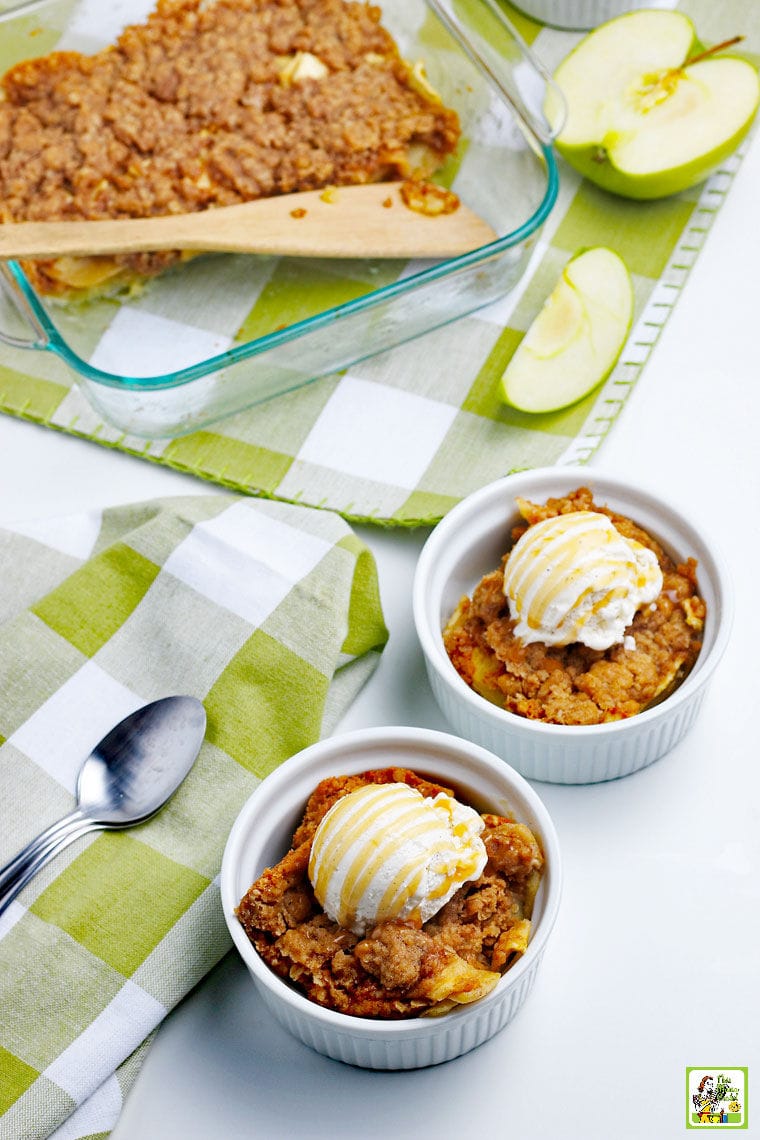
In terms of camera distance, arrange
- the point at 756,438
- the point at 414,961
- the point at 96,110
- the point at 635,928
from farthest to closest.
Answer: the point at 96,110, the point at 756,438, the point at 635,928, the point at 414,961

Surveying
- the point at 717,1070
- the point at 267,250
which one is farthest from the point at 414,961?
the point at 267,250

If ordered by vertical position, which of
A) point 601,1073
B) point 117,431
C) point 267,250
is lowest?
point 601,1073

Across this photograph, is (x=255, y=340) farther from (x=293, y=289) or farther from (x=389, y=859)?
(x=389, y=859)

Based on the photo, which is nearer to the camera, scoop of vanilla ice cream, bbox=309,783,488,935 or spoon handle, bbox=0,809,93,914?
scoop of vanilla ice cream, bbox=309,783,488,935

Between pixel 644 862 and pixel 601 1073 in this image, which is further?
pixel 644 862

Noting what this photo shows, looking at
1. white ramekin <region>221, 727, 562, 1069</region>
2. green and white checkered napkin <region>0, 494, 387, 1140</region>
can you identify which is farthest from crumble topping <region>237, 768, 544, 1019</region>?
green and white checkered napkin <region>0, 494, 387, 1140</region>

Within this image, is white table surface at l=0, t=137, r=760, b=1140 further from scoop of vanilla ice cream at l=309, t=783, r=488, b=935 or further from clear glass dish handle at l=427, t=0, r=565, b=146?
clear glass dish handle at l=427, t=0, r=565, b=146

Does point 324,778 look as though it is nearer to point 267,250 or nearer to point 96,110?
point 267,250
